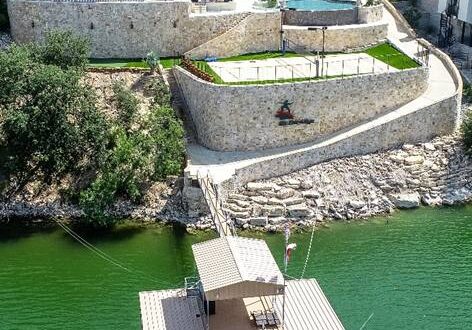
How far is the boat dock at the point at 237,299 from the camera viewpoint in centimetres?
2302

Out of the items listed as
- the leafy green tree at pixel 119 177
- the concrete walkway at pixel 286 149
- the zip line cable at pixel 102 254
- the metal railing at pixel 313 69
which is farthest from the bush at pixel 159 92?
the zip line cable at pixel 102 254

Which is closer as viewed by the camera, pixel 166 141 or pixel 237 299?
pixel 237 299

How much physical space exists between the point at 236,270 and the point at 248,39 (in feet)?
72.4

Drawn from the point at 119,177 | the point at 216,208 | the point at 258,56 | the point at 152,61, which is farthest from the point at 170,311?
the point at 258,56

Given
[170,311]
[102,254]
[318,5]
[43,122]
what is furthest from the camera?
[318,5]

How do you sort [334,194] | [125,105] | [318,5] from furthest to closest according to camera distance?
[318,5]
[125,105]
[334,194]

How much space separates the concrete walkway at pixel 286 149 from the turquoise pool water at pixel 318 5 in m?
5.31

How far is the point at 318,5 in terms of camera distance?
156ft

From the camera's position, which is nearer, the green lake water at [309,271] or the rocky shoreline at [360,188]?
the green lake water at [309,271]

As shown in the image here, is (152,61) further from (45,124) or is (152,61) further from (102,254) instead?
(102,254)

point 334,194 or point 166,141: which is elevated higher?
point 166,141

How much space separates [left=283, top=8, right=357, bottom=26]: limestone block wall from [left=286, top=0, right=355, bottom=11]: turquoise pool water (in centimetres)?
140

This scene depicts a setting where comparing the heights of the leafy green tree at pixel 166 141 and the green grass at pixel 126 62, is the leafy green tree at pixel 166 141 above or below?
below

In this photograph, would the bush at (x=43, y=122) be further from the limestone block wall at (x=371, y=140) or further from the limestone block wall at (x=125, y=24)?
the limestone block wall at (x=371, y=140)
